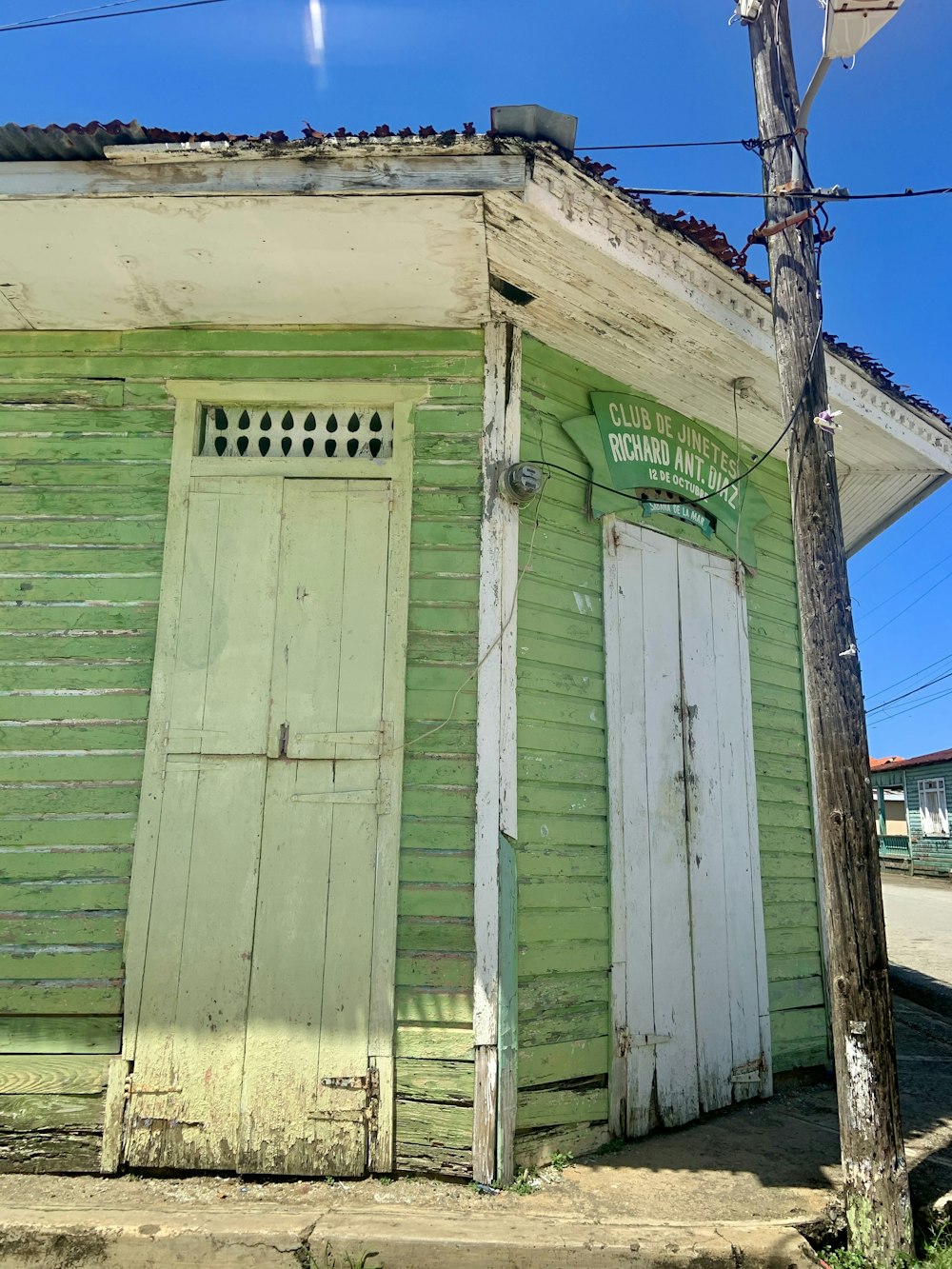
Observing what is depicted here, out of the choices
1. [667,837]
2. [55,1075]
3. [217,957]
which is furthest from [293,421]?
[55,1075]

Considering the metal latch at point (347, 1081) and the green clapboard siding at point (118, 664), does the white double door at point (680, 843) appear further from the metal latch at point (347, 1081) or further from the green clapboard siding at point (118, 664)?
the metal latch at point (347, 1081)

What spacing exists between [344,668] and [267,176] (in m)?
2.12

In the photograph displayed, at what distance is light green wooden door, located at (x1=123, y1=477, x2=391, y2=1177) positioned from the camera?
12.6 ft

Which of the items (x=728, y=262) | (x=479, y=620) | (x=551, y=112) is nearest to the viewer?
(x=551, y=112)

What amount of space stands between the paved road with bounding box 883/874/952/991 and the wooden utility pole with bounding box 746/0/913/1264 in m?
5.08

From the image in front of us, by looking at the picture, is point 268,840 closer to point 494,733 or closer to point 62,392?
point 494,733

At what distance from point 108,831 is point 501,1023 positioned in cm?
197

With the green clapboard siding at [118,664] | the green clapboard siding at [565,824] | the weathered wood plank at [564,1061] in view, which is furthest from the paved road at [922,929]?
the green clapboard siding at [118,664]

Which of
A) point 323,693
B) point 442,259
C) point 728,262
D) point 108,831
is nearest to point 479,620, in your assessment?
point 323,693

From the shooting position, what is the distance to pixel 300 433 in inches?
178

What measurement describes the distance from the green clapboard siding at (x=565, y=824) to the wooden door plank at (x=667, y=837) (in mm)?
393

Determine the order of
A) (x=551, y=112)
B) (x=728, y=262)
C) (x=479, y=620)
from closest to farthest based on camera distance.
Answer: (x=551, y=112), (x=479, y=620), (x=728, y=262)

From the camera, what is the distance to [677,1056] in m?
4.65

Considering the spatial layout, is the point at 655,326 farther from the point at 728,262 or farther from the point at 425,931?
the point at 425,931
